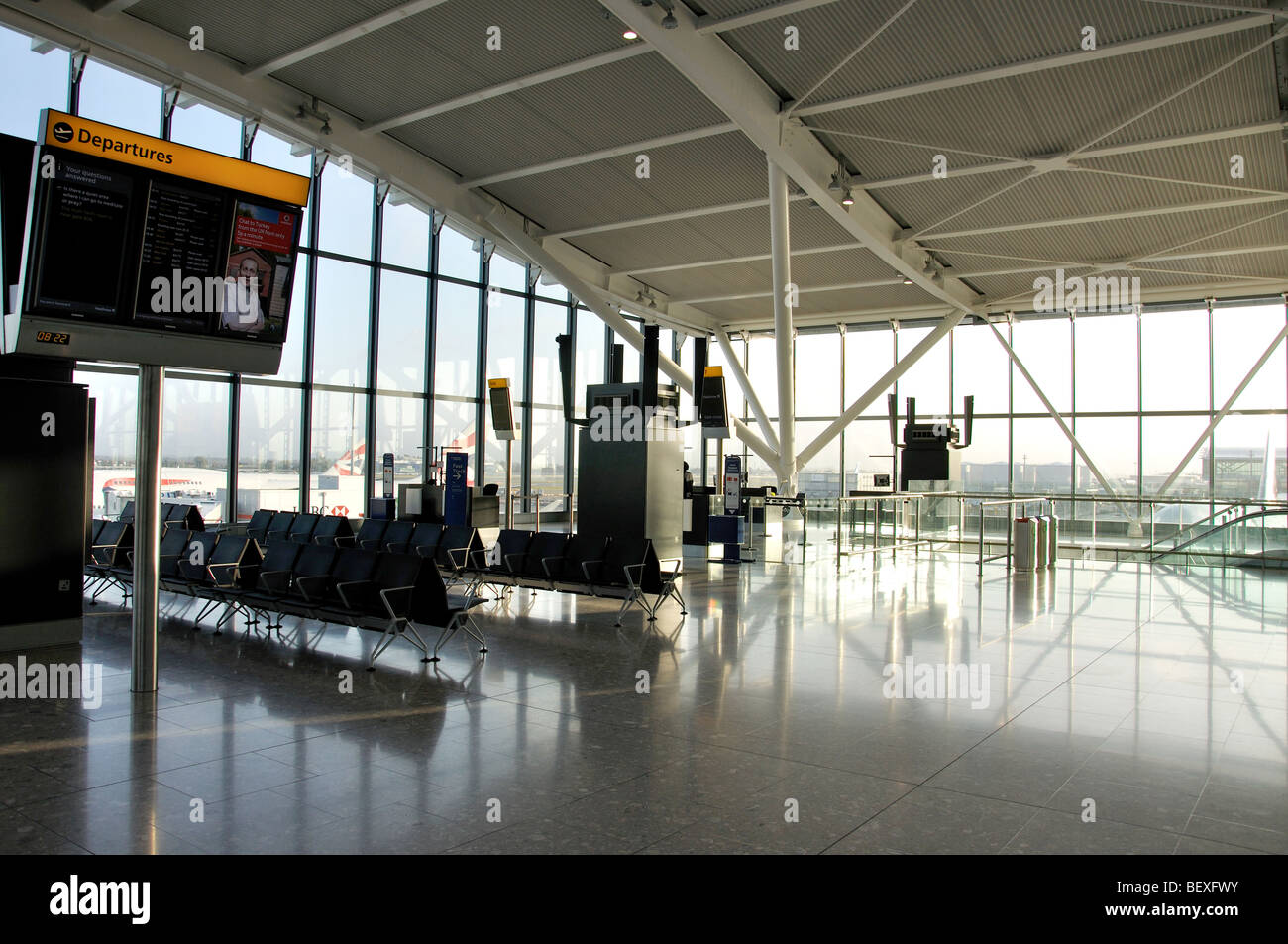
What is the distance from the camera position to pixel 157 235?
241 inches

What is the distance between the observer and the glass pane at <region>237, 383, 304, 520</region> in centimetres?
1667

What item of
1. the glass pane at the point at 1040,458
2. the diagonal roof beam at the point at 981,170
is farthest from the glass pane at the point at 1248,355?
the diagonal roof beam at the point at 981,170

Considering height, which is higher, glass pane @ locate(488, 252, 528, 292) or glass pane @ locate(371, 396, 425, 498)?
Result: glass pane @ locate(488, 252, 528, 292)

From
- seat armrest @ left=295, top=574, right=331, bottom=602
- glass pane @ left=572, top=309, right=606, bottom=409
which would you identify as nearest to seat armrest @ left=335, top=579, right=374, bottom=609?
seat armrest @ left=295, top=574, right=331, bottom=602

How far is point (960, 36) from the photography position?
11.8m

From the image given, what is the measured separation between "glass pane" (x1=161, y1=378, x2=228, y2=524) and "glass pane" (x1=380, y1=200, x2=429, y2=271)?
16.3 feet

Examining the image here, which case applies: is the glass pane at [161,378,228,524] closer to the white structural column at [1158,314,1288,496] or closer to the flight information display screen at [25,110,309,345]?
the flight information display screen at [25,110,309,345]

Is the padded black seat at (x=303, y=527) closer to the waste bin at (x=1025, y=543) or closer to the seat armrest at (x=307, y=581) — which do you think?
the seat armrest at (x=307, y=581)

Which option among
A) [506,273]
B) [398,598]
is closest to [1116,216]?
[506,273]

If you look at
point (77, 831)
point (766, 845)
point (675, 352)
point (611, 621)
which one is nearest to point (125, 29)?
point (611, 621)
